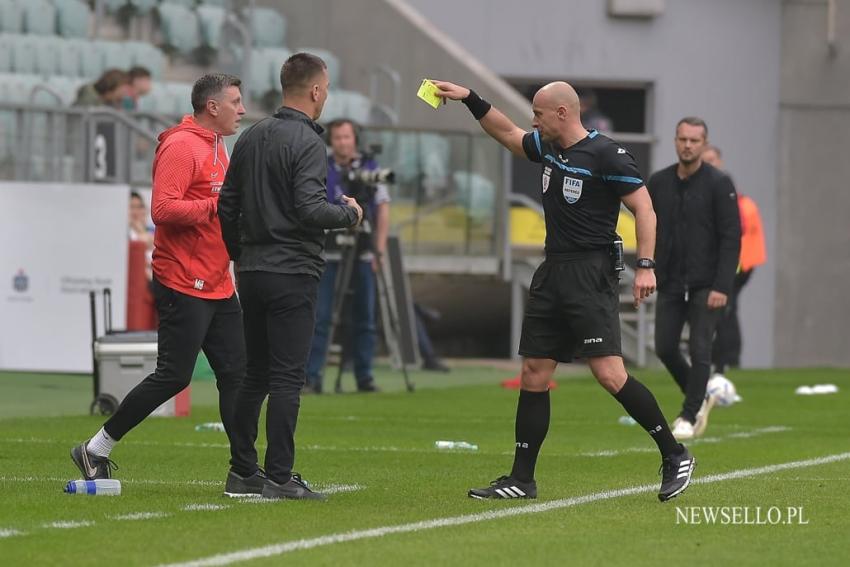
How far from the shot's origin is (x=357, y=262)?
1738cm

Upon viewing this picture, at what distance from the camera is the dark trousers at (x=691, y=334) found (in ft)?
42.3

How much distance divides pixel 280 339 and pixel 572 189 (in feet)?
4.71

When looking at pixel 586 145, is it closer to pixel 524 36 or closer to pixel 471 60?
pixel 471 60

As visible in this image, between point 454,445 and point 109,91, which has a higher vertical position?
point 109,91

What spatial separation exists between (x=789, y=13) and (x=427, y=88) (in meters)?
20.8

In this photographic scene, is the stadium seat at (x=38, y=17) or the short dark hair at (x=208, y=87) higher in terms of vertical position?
the stadium seat at (x=38, y=17)

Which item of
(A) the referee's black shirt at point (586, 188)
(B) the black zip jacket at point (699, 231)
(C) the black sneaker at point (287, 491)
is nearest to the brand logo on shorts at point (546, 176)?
(A) the referee's black shirt at point (586, 188)

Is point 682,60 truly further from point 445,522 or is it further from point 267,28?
→ point 445,522

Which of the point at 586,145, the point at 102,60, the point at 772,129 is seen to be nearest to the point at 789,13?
the point at 772,129

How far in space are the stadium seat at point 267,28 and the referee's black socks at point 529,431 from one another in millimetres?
16992

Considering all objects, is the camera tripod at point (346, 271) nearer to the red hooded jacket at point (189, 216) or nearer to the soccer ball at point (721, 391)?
the soccer ball at point (721, 391)

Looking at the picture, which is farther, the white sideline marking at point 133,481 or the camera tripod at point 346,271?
the camera tripod at point 346,271

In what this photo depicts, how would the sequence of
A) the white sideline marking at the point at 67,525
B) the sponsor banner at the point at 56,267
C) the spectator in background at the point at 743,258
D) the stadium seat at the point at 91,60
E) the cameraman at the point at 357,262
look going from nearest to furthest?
the white sideline marking at the point at 67,525 < the cameraman at the point at 357,262 < the sponsor banner at the point at 56,267 < the spectator in background at the point at 743,258 < the stadium seat at the point at 91,60

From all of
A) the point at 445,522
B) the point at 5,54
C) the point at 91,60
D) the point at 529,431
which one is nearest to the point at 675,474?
the point at 529,431
